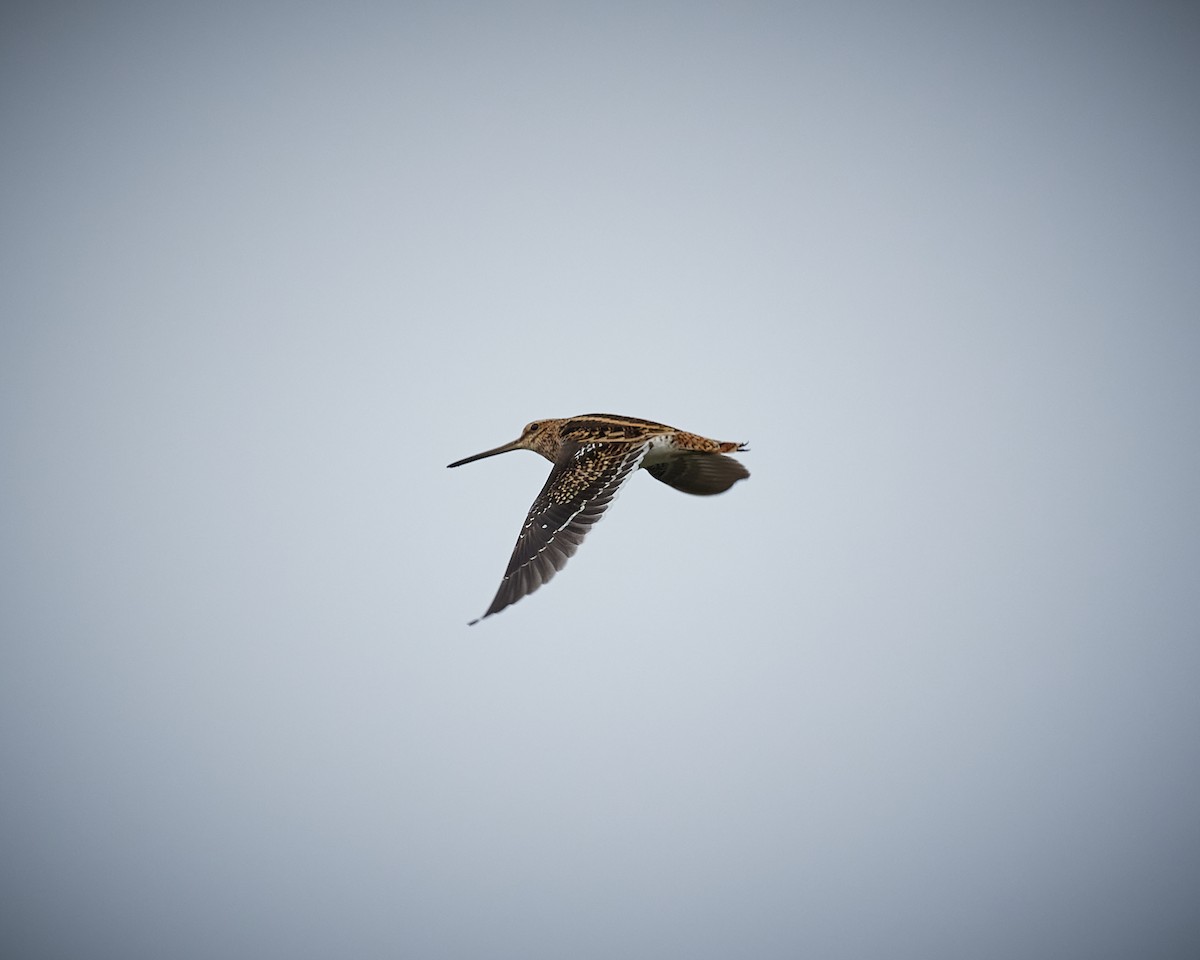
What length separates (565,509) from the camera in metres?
6.50

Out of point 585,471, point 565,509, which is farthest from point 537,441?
point 565,509

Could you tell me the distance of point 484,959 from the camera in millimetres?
99500

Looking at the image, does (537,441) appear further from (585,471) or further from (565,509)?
(565,509)

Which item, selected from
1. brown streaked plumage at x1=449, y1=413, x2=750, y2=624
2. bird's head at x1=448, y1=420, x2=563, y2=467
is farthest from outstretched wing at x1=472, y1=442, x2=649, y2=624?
bird's head at x1=448, y1=420, x2=563, y2=467

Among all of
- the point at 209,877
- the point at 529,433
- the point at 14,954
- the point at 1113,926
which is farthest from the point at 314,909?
the point at 529,433

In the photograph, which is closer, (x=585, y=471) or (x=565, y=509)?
(x=565, y=509)

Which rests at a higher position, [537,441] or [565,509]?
[537,441]

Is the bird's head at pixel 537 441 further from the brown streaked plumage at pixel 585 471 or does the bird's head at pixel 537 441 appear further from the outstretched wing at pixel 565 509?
the outstretched wing at pixel 565 509

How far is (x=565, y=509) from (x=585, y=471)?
0.37m

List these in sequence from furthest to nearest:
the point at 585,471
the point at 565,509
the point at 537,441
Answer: the point at 537,441 → the point at 585,471 → the point at 565,509

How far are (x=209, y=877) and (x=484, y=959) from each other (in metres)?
27.2

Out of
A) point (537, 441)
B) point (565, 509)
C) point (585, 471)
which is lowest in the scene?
point (565, 509)

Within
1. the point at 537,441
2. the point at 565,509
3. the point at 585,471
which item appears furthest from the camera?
the point at 537,441

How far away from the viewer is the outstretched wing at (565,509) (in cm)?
595
